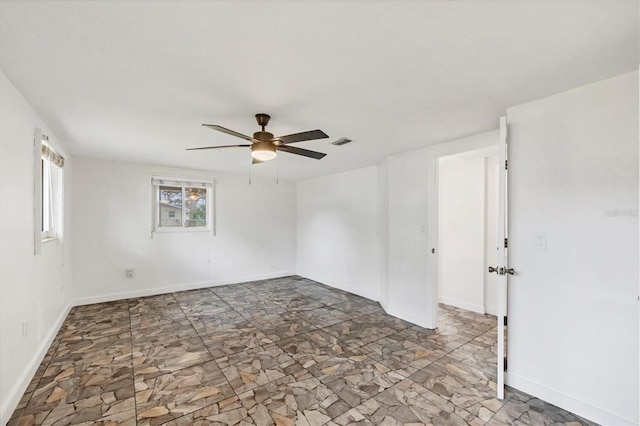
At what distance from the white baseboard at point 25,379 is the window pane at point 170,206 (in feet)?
7.49

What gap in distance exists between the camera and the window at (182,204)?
514 centimetres

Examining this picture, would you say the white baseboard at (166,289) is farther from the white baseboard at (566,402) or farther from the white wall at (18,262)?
the white baseboard at (566,402)

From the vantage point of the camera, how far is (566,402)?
205cm

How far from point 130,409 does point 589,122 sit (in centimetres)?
397

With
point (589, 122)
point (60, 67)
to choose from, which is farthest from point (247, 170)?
point (589, 122)

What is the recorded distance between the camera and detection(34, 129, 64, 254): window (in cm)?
254

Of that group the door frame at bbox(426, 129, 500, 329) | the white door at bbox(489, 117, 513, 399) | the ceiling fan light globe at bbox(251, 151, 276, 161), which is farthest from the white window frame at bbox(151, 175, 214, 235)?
the white door at bbox(489, 117, 513, 399)

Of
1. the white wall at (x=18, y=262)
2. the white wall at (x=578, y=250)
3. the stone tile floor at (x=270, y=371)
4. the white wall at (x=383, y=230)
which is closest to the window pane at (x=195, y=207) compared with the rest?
the stone tile floor at (x=270, y=371)

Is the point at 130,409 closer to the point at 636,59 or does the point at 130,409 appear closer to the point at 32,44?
the point at 32,44

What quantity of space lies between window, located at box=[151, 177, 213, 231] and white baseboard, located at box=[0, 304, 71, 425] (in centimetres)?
229

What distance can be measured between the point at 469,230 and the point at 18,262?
17.0 feet

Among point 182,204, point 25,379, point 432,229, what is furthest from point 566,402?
point 182,204

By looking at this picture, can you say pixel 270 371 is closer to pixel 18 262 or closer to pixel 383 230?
pixel 18 262

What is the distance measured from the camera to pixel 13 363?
2059 millimetres
